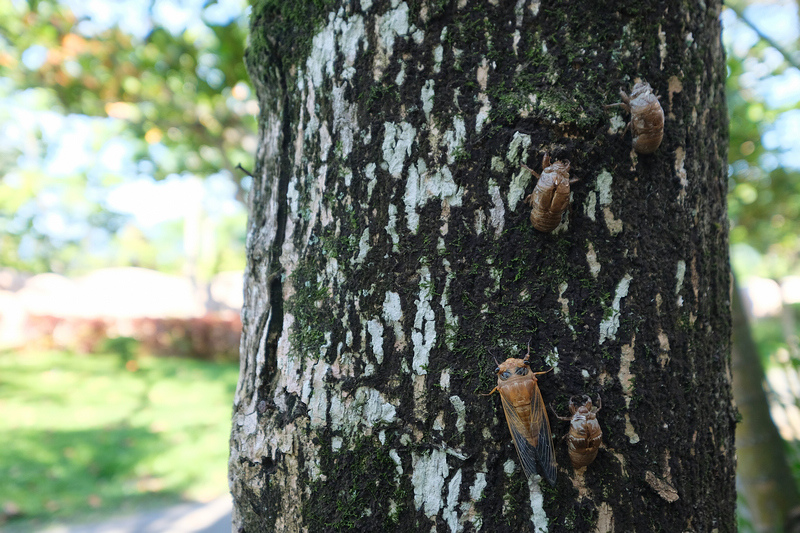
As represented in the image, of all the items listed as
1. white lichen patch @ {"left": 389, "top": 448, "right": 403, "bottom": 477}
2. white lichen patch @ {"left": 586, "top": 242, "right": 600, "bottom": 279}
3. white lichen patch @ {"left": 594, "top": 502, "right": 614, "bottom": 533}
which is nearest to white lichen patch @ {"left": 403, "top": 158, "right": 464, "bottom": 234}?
white lichen patch @ {"left": 586, "top": 242, "right": 600, "bottom": 279}

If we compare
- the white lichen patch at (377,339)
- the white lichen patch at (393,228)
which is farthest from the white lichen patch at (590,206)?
the white lichen patch at (377,339)

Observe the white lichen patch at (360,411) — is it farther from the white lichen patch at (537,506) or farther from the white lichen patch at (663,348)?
the white lichen patch at (663,348)

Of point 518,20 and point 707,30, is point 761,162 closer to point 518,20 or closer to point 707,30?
point 707,30

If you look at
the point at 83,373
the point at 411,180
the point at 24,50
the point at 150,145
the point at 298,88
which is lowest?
the point at 83,373

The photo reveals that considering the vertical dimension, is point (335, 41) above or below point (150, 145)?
below

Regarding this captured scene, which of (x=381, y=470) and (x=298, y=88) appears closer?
(x=381, y=470)

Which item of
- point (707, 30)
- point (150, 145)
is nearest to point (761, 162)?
point (707, 30)
